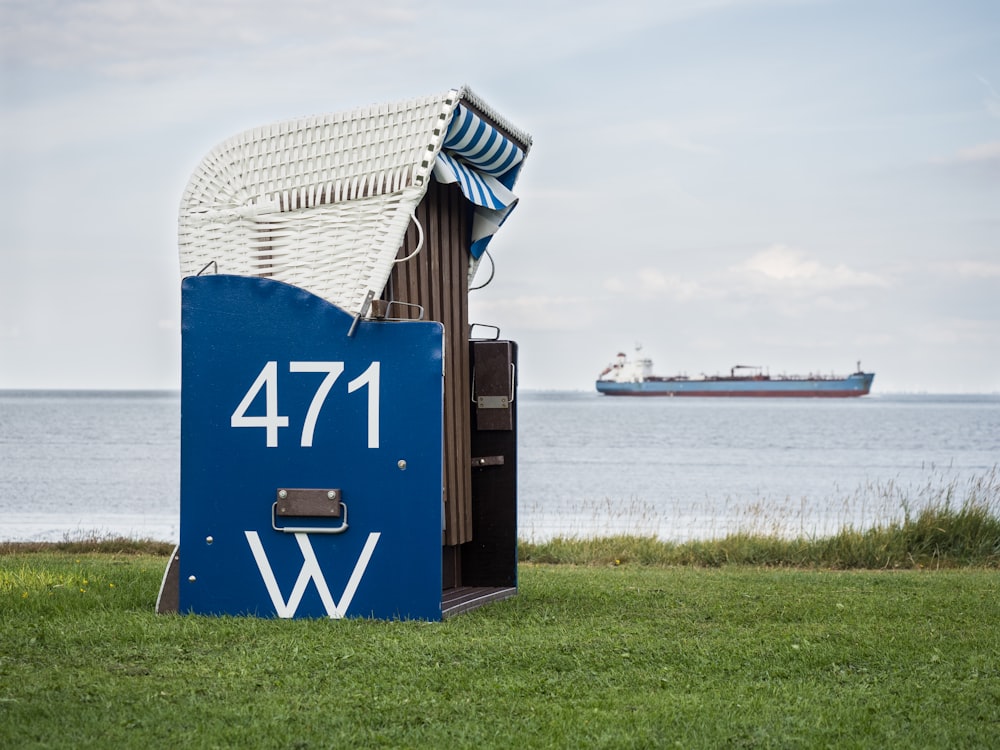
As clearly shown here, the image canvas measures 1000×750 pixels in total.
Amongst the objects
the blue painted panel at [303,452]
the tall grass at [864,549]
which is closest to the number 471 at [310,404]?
Result: the blue painted panel at [303,452]

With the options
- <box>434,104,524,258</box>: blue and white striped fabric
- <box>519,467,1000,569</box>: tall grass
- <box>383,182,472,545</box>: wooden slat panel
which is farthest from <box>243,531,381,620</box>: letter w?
<box>519,467,1000,569</box>: tall grass

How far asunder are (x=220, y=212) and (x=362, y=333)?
113cm

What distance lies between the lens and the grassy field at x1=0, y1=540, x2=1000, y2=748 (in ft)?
12.4

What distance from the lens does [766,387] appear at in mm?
95688

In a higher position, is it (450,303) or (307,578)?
(450,303)

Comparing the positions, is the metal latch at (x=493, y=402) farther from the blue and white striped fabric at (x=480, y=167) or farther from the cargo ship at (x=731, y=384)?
the cargo ship at (x=731, y=384)

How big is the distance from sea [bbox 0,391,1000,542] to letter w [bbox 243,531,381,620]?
5.88 metres

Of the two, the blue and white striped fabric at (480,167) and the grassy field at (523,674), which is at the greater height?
the blue and white striped fabric at (480,167)

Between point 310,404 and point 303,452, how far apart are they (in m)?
0.24

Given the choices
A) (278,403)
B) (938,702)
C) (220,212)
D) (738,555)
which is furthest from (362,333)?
(738,555)

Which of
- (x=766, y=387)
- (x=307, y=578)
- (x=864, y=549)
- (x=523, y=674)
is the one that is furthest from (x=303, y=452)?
(x=766, y=387)

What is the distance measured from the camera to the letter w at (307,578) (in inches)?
223

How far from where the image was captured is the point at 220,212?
614cm

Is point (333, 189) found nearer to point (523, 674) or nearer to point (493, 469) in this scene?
point (493, 469)
